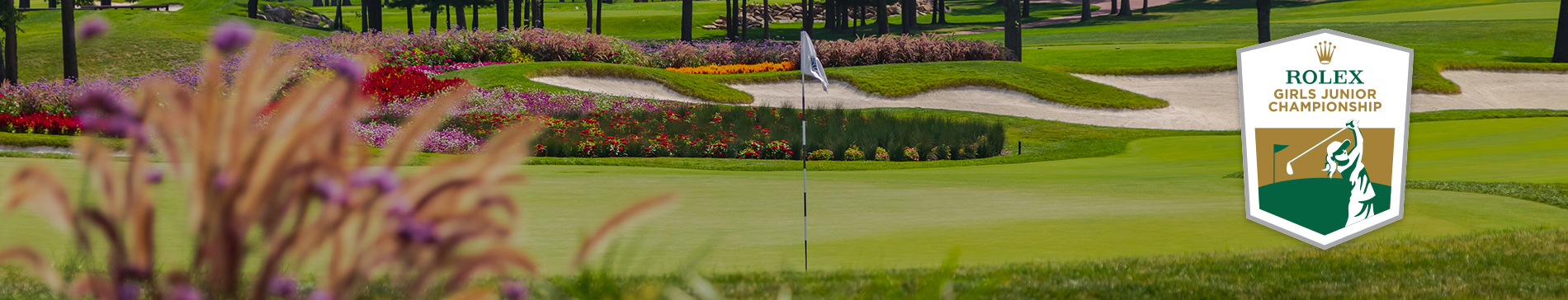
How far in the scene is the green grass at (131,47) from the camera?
98.4 ft

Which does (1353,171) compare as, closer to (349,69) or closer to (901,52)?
(349,69)

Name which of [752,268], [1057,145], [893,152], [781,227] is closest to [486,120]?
[893,152]

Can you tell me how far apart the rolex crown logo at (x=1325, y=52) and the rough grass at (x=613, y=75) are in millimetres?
18590

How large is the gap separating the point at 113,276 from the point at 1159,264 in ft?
19.4

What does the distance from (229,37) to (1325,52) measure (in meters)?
8.19

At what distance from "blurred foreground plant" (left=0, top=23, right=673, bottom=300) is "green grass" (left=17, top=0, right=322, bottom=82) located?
2802cm

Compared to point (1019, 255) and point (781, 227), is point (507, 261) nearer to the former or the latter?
point (1019, 255)

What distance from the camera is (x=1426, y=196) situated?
9.91m

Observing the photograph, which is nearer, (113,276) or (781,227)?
(113,276)

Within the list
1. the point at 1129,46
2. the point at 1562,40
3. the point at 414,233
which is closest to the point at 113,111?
the point at 414,233

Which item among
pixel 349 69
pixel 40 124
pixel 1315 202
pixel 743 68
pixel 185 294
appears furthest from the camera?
pixel 743 68

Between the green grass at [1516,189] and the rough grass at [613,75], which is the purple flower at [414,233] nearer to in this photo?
the green grass at [1516,189]

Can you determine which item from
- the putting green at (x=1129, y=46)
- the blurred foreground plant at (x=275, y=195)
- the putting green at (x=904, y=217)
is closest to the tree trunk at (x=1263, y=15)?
the putting green at (x=1129, y=46)

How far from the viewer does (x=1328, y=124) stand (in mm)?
7875
